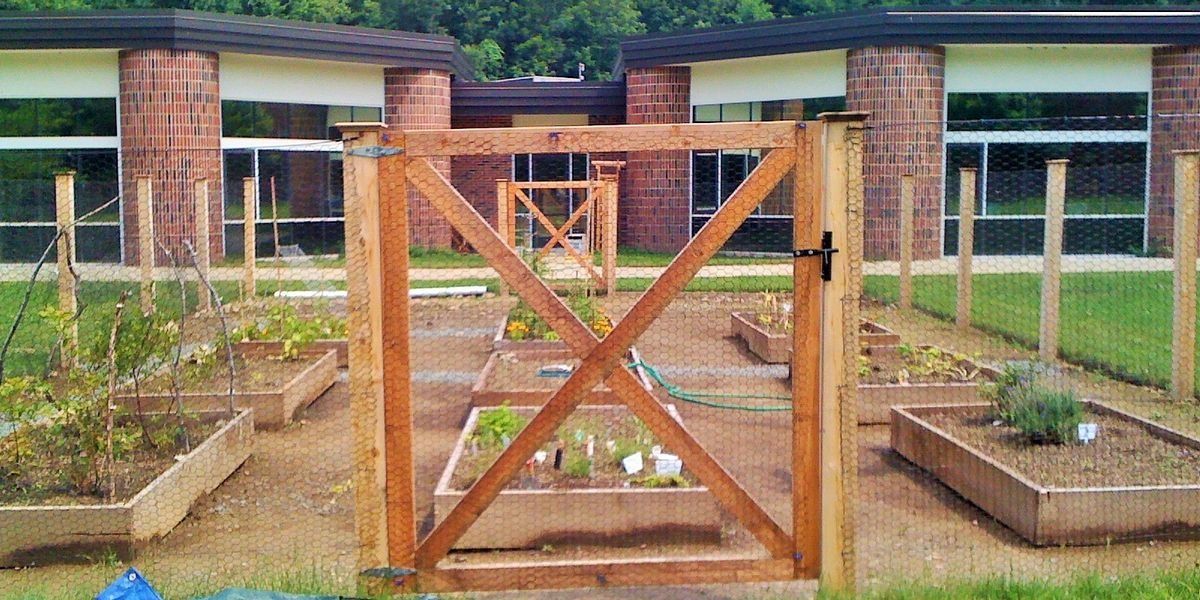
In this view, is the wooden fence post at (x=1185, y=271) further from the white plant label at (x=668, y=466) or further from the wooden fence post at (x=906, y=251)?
the wooden fence post at (x=906, y=251)

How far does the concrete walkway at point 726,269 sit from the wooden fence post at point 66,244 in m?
0.14

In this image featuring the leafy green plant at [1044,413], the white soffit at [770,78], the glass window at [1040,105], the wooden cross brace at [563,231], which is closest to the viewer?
the leafy green plant at [1044,413]

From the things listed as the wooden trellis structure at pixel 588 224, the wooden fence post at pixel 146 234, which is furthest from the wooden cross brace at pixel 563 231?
the wooden fence post at pixel 146 234

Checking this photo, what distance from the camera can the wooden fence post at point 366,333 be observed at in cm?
499

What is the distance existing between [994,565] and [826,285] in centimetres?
196

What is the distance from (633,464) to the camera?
706 centimetres

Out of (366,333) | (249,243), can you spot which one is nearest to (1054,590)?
(366,333)

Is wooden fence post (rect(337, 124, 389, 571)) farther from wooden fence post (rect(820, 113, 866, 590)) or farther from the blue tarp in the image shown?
wooden fence post (rect(820, 113, 866, 590))

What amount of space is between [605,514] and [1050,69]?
62.4 ft

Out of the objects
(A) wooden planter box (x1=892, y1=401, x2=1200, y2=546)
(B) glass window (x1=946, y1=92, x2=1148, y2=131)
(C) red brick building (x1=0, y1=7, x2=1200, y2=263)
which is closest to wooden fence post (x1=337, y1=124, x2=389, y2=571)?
(A) wooden planter box (x1=892, y1=401, x2=1200, y2=546)

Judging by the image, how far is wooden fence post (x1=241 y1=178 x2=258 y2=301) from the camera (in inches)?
485

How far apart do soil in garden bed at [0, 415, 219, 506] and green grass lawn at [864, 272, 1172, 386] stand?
728 cm

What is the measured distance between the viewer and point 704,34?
2397 cm

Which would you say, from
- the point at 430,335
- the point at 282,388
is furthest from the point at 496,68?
the point at 282,388
